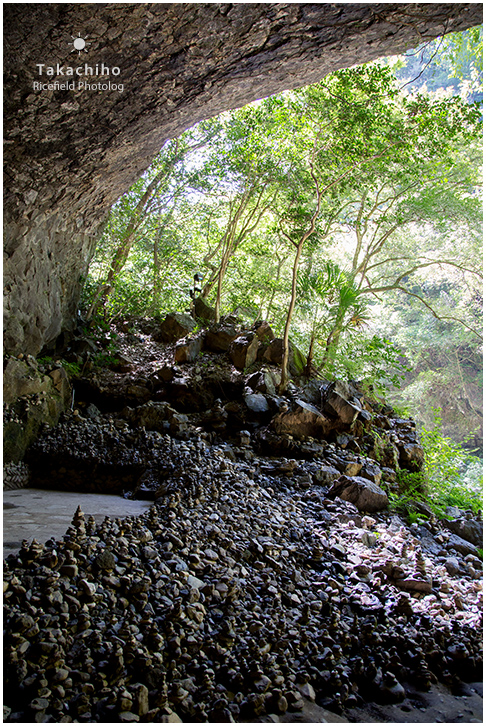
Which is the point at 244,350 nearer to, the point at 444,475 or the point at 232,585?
the point at 444,475

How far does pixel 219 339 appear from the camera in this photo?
660 centimetres

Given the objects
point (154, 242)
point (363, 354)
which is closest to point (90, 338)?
point (154, 242)

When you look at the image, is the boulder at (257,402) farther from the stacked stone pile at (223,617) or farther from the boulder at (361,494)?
the stacked stone pile at (223,617)

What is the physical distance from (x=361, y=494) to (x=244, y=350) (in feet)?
9.80

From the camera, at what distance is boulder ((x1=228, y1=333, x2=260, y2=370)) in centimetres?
609

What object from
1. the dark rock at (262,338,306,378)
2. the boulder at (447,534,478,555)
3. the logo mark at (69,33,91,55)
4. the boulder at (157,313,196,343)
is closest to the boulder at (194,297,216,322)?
the boulder at (157,313,196,343)

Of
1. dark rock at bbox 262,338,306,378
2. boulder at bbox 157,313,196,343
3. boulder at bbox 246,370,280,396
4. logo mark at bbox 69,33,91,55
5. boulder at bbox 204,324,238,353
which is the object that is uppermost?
logo mark at bbox 69,33,91,55

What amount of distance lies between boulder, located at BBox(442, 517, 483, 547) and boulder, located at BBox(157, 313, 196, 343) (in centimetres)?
485

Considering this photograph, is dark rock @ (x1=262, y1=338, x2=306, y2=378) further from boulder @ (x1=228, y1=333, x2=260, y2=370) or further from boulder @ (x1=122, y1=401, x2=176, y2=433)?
boulder @ (x1=122, y1=401, x2=176, y2=433)

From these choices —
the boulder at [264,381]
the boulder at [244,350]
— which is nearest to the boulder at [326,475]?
the boulder at [264,381]

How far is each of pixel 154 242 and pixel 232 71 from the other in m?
5.59

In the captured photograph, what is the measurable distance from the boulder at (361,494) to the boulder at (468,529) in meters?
0.58

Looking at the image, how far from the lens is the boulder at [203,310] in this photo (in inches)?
304

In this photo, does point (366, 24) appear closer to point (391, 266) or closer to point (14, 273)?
point (14, 273)
